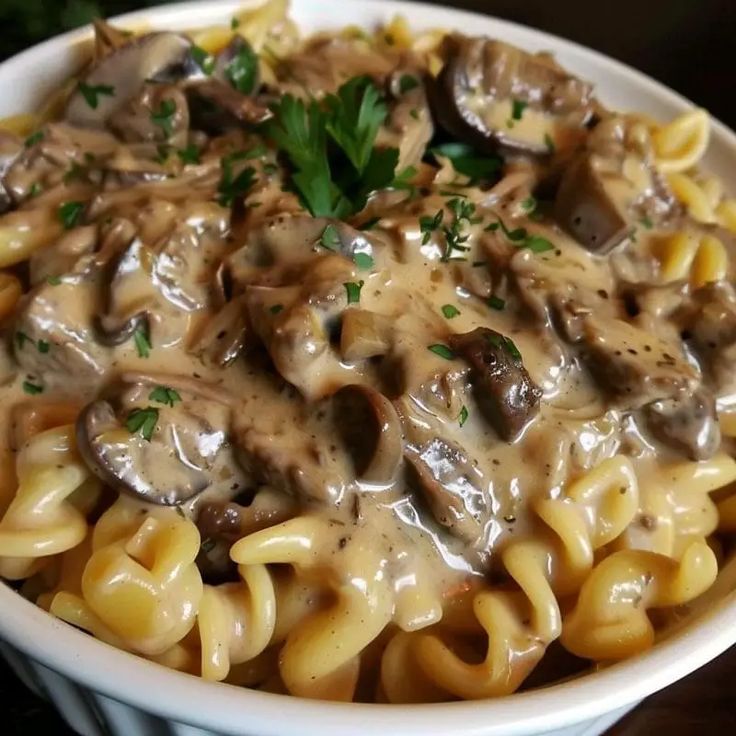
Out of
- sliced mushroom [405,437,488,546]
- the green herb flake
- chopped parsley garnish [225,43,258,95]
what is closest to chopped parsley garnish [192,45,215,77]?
chopped parsley garnish [225,43,258,95]

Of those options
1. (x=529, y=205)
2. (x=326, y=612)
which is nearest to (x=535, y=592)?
(x=326, y=612)

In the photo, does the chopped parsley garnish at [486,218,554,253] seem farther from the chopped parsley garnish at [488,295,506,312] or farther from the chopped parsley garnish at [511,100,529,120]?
the chopped parsley garnish at [511,100,529,120]

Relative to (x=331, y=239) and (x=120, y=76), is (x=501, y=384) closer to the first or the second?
(x=331, y=239)

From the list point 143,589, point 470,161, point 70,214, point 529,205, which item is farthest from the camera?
point 470,161

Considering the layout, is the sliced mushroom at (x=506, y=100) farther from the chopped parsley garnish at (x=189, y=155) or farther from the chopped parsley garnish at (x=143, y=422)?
the chopped parsley garnish at (x=143, y=422)

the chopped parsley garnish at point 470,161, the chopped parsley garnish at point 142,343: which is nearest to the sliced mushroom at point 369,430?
the chopped parsley garnish at point 142,343
